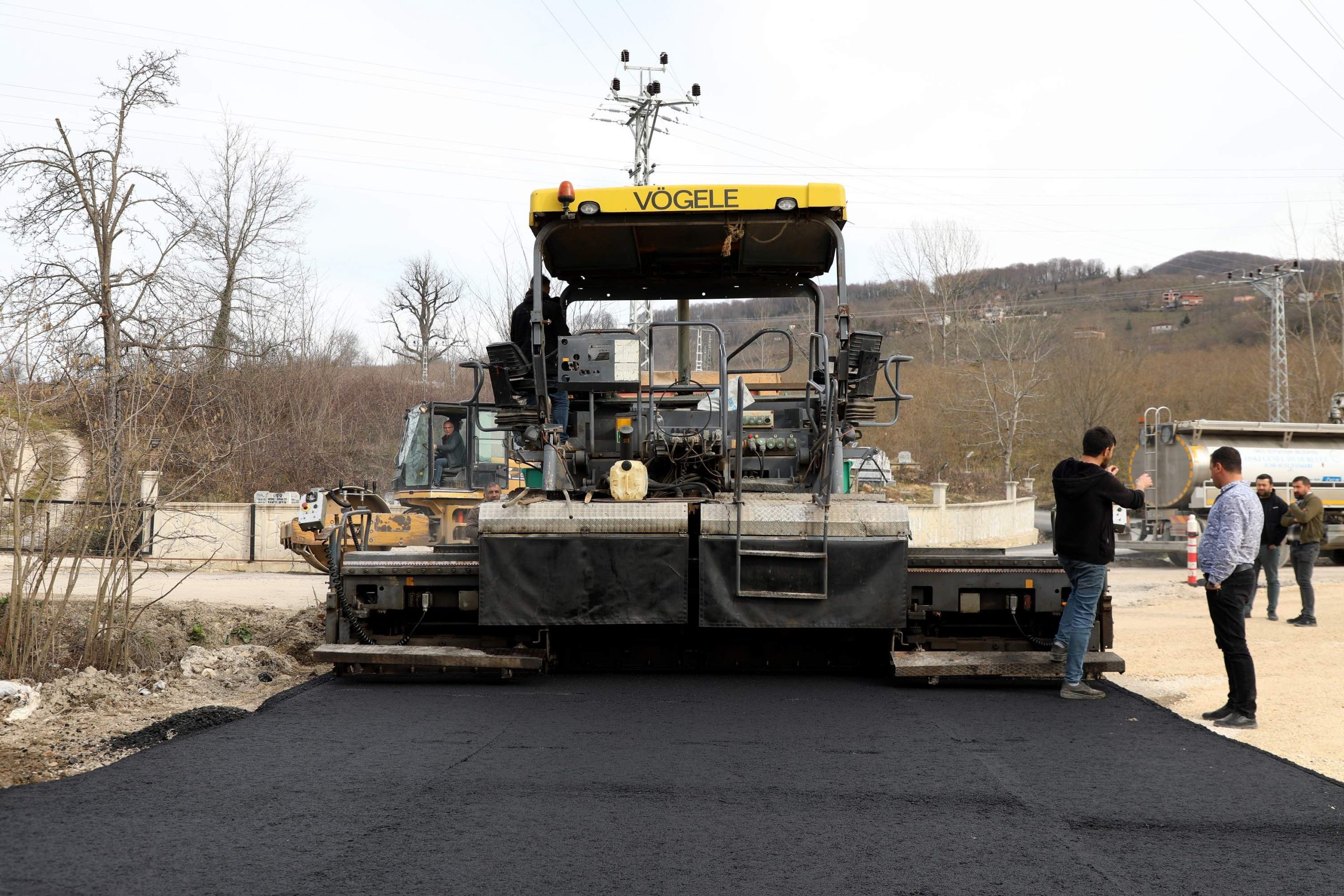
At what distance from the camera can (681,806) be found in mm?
4531

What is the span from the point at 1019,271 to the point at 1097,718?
105602mm

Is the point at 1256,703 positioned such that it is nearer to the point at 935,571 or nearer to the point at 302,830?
the point at 935,571

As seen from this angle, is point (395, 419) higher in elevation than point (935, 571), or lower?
higher

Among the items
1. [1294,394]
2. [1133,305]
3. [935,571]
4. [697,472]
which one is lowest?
[935,571]

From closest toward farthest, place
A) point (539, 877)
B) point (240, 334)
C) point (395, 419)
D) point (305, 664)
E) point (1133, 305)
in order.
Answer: point (539, 877) → point (305, 664) → point (240, 334) → point (395, 419) → point (1133, 305)

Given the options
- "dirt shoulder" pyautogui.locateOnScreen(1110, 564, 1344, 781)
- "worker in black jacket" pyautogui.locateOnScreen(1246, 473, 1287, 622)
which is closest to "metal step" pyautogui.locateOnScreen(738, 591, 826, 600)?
"dirt shoulder" pyautogui.locateOnScreen(1110, 564, 1344, 781)

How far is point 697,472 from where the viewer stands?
7.59 metres

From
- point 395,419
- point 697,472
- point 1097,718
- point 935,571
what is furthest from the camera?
point 395,419

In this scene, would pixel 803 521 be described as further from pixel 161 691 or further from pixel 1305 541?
pixel 1305 541

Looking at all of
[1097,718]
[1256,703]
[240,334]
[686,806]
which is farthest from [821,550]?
[240,334]

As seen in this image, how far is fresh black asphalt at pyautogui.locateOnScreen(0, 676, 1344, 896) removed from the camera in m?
3.71

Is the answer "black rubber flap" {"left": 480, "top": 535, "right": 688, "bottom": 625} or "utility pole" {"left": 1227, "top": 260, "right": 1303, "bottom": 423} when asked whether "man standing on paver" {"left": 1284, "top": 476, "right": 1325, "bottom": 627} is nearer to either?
"black rubber flap" {"left": 480, "top": 535, "right": 688, "bottom": 625}

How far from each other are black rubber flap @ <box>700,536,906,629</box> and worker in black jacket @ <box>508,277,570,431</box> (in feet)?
5.45

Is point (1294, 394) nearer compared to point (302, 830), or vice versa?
point (302, 830)
